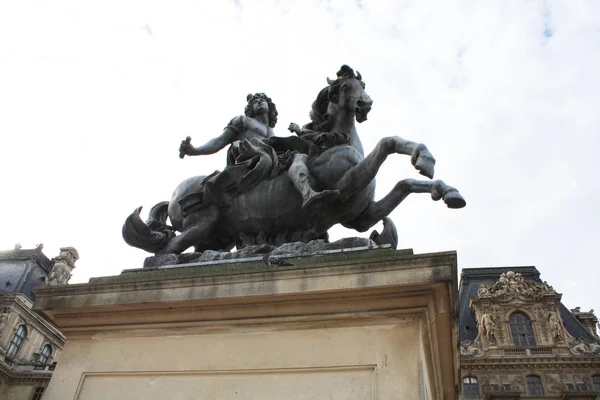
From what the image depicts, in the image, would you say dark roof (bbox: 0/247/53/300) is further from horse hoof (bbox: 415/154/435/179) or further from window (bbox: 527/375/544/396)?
horse hoof (bbox: 415/154/435/179)

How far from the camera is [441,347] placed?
3400 millimetres

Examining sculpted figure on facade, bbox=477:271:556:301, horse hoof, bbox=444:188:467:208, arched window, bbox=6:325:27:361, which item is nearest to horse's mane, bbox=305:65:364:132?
horse hoof, bbox=444:188:467:208

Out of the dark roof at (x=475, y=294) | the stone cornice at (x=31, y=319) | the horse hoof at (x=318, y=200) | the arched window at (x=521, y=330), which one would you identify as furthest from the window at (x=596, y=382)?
the stone cornice at (x=31, y=319)

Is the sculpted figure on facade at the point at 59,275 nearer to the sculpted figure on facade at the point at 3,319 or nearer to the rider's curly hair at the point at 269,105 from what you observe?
the sculpted figure on facade at the point at 3,319

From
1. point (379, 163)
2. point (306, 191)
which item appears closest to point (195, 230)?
point (306, 191)

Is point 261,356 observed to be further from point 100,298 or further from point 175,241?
point 175,241

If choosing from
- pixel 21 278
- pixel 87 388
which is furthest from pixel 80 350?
pixel 21 278

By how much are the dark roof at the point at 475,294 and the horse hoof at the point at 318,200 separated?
116 feet

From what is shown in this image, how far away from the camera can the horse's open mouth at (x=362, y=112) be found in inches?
185

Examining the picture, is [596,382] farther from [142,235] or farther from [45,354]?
[45,354]

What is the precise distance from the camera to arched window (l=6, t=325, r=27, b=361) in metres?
38.2

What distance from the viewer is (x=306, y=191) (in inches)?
162

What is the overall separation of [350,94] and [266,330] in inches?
91.1

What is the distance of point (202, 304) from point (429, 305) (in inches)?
56.8
